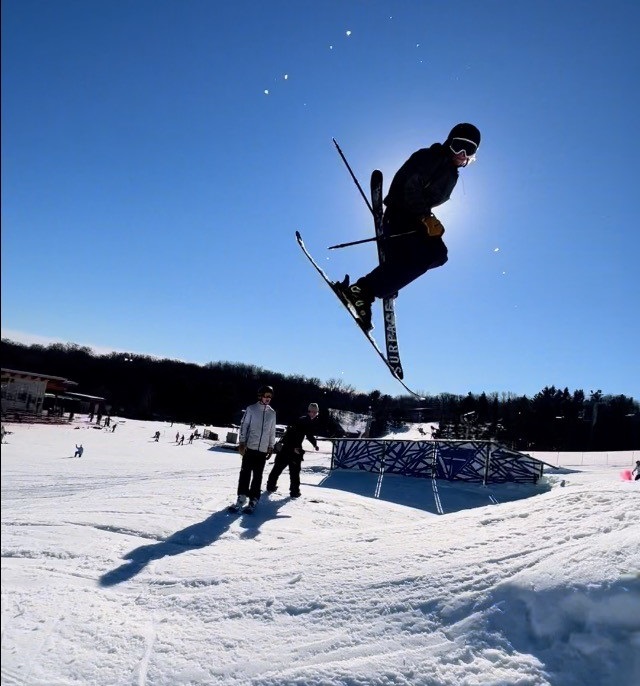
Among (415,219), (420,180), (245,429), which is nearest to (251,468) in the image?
(245,429)

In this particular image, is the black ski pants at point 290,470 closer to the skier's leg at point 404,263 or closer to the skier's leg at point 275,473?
the skier's leg at point 275,473

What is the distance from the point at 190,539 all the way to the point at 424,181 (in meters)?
4.14

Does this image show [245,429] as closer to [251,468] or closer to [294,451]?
[251,468]

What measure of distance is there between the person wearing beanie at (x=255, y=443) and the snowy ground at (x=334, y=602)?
119cm

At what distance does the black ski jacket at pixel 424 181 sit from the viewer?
4547 mm

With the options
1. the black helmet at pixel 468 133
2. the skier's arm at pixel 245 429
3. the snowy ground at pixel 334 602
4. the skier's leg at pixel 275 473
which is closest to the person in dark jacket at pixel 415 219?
the black helmet at pixel 468 133

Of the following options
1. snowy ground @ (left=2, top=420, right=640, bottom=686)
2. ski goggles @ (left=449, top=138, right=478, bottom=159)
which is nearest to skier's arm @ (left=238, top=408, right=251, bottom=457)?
snowy ground @ (left=2, top=420, right=640, bottom=686)

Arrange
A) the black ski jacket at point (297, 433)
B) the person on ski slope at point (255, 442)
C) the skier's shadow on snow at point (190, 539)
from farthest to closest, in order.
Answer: the black ski jacket at point (297, 433), the person on ski slope at point (255, 442), the skier's shadow on snow at point (190, 539)

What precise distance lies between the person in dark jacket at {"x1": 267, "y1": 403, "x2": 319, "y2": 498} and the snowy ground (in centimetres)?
251

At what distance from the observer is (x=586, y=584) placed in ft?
8.84

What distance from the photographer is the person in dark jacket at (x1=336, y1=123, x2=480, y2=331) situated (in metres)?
4.50

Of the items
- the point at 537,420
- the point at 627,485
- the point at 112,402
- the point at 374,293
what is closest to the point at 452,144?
the point at 374,293

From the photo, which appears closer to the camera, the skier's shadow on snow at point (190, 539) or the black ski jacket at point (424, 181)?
the skier's shadow on snow at point (190, 539)

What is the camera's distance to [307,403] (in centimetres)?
5659
